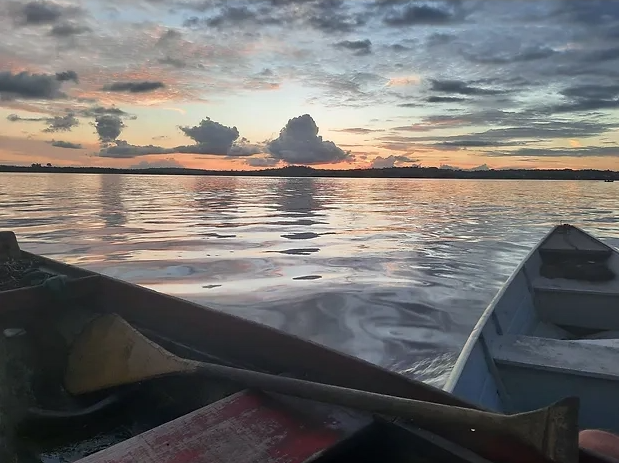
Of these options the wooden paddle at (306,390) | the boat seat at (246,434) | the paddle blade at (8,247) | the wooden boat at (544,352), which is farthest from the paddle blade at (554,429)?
the paddle blade at (8,247)

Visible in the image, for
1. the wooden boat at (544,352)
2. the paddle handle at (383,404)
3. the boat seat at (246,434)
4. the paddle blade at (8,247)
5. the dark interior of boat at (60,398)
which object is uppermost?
the paddle blade at (8,247)

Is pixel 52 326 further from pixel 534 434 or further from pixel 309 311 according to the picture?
pixel 309 311

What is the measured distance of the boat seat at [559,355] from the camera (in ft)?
14.7

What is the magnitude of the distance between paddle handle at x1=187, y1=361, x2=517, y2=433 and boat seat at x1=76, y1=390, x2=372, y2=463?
9cm

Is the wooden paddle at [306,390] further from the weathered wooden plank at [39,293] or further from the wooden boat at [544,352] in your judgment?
the wooden boat at [544,352]

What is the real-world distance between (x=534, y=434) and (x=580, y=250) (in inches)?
360

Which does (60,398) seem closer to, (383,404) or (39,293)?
(39,293)

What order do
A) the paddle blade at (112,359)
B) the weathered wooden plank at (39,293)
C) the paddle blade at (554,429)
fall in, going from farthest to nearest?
the weathered wooden plank at (39,293) < the paddle blade at (112,359) < the paddle blade at (554,429)

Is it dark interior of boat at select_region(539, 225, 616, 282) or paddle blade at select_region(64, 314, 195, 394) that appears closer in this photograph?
paddle blade at select_region(64, 314, 195, 394)

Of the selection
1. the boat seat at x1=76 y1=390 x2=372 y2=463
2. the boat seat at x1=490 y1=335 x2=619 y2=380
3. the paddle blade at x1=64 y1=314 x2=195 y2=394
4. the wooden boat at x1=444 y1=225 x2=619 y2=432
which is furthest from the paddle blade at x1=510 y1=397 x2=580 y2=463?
the boat seat at x1=490 y1=335 x2=619 y2=380

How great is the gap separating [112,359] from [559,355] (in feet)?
13.8

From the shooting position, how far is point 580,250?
32.1 ft

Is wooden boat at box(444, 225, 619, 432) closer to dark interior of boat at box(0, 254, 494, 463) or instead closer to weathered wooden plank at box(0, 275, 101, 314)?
dark interior of boat at box(0, 254, 494, 463)

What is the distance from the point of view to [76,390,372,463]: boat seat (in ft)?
6.62
